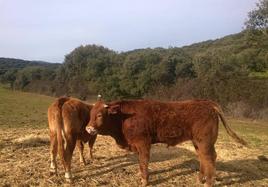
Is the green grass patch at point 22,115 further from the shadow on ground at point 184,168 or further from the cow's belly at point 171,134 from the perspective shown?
the cow's belly at point 171,134

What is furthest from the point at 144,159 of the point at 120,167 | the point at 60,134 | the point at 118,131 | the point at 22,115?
the point at 22,115

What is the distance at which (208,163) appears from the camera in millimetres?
8945

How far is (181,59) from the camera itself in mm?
48062

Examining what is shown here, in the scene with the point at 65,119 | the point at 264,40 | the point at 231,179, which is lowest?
the point at 231,179

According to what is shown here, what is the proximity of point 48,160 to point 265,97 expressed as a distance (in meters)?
24.8

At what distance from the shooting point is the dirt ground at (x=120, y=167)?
9.08 metres

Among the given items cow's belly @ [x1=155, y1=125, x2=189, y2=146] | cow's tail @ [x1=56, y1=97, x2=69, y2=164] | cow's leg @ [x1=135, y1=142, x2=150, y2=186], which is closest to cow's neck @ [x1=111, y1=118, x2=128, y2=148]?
cow's leg @ [x1=135, y1=142, x2=150, y2=186]

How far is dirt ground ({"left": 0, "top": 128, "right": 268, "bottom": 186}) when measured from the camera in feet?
29.8

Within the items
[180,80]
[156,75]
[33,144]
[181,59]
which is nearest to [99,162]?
[33,144]

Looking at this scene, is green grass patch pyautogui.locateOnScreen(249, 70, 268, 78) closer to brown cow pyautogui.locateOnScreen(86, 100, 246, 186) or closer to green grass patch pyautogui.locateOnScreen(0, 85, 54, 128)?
green grass patch pyautogui.locateOnScreen(0, 85, 54, 128)

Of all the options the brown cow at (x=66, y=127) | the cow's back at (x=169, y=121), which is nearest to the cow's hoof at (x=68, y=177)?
the brown cow at (x=66, y=127)

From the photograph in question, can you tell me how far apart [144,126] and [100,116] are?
907 mm

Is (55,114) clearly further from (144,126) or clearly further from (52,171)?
(144,126)

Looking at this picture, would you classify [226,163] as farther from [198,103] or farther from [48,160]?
[48,160]
